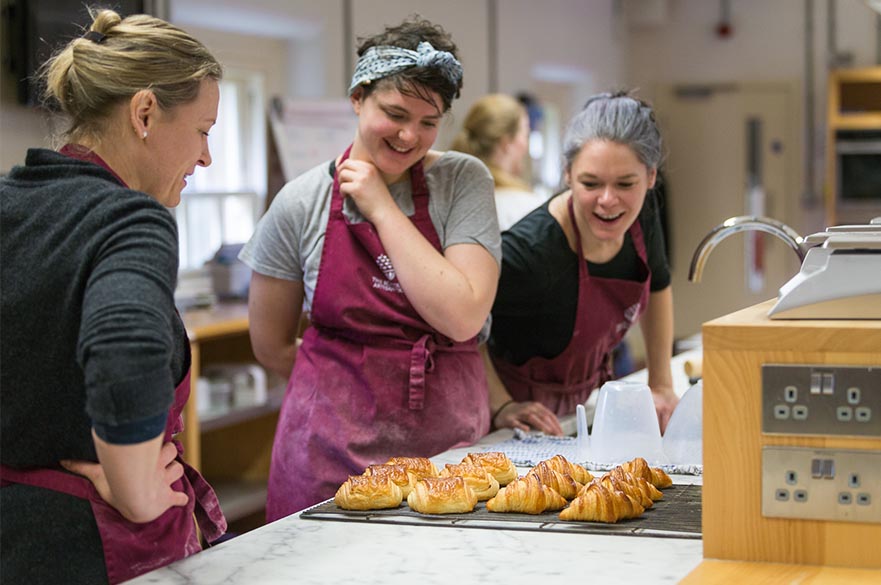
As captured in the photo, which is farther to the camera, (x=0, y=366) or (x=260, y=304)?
(x=260, y=304)

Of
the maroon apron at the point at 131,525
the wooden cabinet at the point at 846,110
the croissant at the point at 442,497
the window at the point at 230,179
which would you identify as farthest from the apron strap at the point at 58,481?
the wooden cabinet at the point at 846,110

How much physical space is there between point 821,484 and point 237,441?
335 cm

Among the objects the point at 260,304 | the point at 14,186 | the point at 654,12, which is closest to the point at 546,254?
the point at 260,304

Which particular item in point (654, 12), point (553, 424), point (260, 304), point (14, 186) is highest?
point (654, 12)

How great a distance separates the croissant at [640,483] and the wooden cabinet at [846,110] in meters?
6.16

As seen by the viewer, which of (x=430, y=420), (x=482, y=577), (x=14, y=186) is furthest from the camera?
(x=430, y=420)

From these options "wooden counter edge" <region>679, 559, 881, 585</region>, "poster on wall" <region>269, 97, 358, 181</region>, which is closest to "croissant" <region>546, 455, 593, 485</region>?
"wooden counter edge" <region>679, 559, 881, 585</region>

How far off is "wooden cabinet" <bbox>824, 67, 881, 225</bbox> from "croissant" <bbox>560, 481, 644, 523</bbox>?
20.6 ft

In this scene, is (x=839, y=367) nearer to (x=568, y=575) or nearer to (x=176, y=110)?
(x=568, y=575)

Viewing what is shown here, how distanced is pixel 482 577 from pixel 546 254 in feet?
3.60

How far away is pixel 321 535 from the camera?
1.51 m

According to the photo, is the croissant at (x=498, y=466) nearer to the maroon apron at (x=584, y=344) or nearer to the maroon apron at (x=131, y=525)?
the maroon apron at (x=131, y=525)

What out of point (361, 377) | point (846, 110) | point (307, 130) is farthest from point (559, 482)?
point (846, 110)

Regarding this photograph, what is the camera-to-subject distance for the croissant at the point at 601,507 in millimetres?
1534
